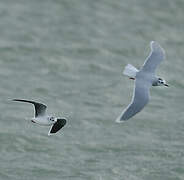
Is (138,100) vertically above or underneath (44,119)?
above

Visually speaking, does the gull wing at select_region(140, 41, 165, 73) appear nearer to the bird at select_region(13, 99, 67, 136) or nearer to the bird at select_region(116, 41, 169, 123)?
the bird at select_region(116, 41, 169, 123)

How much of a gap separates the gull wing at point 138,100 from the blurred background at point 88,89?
8.60ft

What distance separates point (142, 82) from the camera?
42.6 feet

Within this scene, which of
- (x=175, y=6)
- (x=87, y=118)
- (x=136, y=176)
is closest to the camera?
(x=136, y=176)

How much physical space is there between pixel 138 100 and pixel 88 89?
610cm

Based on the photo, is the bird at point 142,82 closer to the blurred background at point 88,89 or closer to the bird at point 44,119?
the bird at point 44,119

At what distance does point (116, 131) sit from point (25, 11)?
663cm

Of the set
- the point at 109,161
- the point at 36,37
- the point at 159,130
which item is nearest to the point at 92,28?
the point at 36,37

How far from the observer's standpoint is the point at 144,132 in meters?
16.9

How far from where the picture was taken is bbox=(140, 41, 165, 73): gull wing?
530 inches

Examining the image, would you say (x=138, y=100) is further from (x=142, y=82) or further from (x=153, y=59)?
(x=153, y=59)

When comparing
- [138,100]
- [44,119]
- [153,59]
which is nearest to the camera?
[138,100]

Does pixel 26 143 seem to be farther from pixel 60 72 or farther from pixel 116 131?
pixel 60 72

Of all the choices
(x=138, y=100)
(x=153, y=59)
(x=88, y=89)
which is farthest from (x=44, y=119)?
(x=88, y=89)
